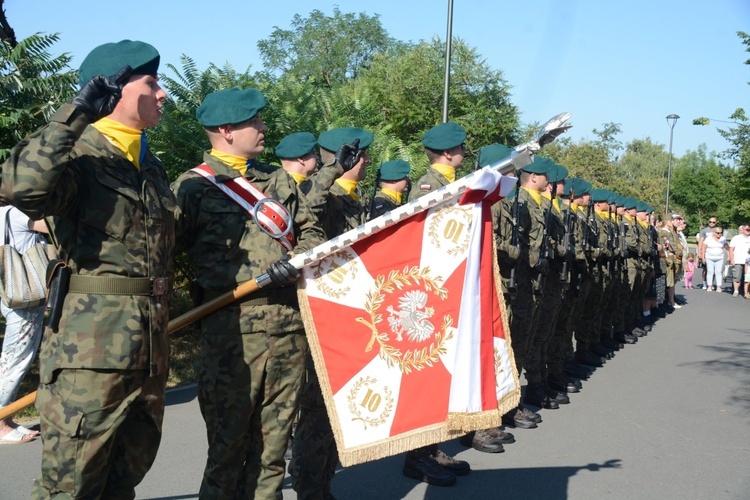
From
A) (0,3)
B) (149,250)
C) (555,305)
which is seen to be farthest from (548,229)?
(0,3)

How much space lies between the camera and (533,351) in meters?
7.71

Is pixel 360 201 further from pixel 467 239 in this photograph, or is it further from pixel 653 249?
pixel 653 249

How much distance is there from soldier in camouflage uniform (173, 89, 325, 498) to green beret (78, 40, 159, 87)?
74 centimetres

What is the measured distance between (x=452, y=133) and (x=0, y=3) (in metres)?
6.99

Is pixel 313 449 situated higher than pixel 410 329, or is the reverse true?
pixel 410 329

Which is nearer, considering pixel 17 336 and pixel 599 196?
pixel 17 336

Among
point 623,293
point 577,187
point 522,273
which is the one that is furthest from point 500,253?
point 623,293

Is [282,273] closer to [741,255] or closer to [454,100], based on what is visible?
[454,100]

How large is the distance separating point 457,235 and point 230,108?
1282 mm

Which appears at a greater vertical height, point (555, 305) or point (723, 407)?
point (555, 305)

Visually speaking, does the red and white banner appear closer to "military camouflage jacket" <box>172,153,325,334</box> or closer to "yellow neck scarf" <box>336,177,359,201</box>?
"military camouflage jacket" <box>172,153,325,334</box>

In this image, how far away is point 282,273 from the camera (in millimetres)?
3691

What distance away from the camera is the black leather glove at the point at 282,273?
3.69 metres

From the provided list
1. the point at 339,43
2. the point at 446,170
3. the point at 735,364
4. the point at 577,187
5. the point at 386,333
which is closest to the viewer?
the point at 386,333
